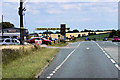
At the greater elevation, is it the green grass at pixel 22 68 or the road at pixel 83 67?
the green grass at pixel 22 68

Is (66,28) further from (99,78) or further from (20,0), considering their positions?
(99,78)

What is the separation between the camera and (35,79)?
453 inches

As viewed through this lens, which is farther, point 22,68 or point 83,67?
point 83,67

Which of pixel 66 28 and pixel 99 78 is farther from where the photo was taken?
pixel 66 28

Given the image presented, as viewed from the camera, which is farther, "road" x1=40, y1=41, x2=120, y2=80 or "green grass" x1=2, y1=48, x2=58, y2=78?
"road" x1=40, y1=41, x2=120, y2=80

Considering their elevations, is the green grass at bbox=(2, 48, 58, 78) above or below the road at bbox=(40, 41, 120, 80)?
above

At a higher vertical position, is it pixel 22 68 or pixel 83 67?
pixel 22 68

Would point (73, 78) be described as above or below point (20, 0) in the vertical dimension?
below

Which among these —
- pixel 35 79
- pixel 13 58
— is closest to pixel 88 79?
pixel 35 79

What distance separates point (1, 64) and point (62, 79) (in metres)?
5.33

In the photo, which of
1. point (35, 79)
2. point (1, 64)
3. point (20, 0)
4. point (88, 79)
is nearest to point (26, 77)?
point (35, 79)

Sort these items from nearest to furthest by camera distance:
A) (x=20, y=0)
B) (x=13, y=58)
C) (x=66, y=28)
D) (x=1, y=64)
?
(x=1, y=64), (x=13, y=58), (x=20, y=0), (x=66, y=28)

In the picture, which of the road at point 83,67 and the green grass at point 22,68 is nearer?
the green grass at point 22,68

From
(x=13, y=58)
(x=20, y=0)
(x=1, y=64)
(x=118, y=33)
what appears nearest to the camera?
(x=1, y=64)
